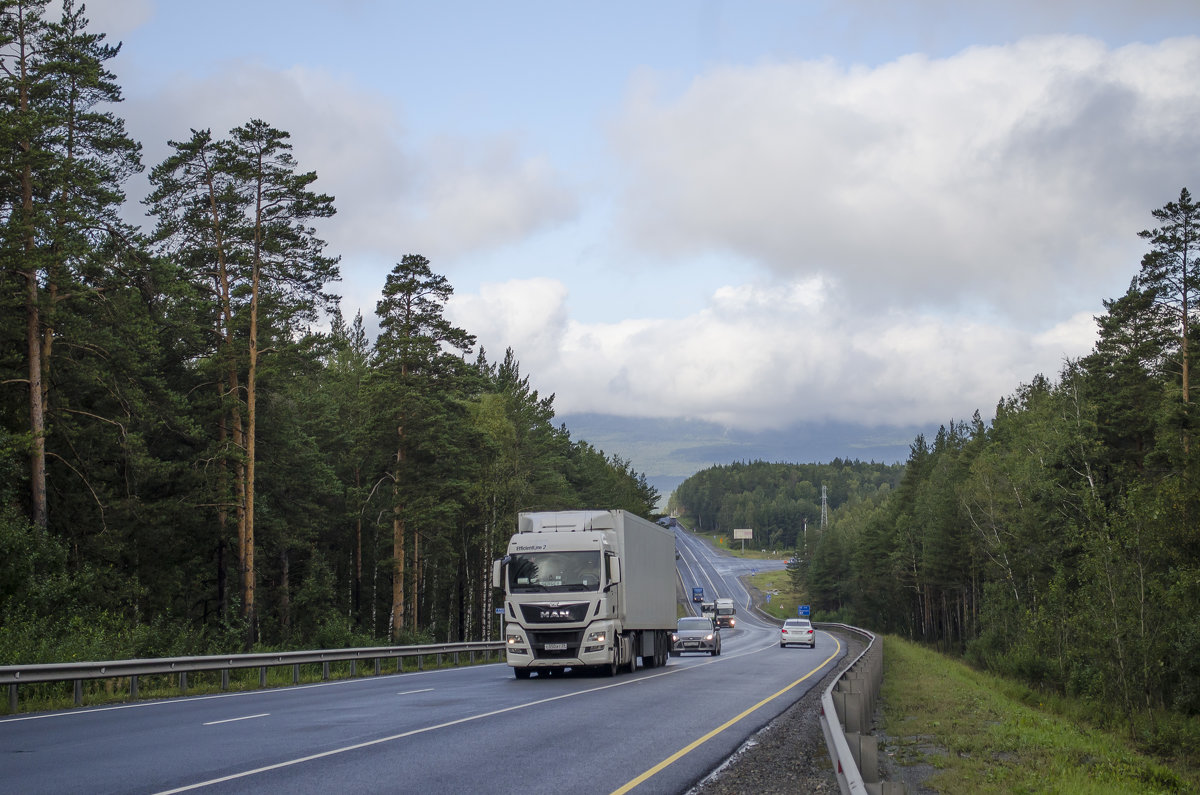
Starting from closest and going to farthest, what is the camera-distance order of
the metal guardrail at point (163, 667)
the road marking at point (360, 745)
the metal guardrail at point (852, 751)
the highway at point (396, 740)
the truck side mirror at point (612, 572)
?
1. the metal guardrail at point (852, 751)
2. the road marking at point (360, 745)
3. the highway at point (396, 740)
4. the metal guardrail at point (163, 667)
5. the truck side mirror at point (612, 572)

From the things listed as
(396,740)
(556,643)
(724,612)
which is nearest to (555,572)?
(556,643)

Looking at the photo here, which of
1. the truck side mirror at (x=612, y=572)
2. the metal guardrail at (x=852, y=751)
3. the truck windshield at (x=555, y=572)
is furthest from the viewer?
the truck side mirror at (x=612, y=572)

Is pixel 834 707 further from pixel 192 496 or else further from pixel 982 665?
pixel 982 665

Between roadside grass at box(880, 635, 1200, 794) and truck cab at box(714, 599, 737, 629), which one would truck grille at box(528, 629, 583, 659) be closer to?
roadside grass at box(880, 635, 1200, 794)

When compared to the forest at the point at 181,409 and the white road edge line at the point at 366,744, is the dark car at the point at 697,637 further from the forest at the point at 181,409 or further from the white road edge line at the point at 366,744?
the white road edge line at the point at 366,744

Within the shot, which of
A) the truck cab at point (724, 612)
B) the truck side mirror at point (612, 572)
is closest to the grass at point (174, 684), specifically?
the truck side mirror at point (612, 572)

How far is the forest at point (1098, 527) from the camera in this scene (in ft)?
82.8

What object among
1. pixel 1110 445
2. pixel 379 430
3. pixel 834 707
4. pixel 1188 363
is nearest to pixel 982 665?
pixel 1110 445

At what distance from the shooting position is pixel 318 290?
117 ft

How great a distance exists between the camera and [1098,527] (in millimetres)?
27156

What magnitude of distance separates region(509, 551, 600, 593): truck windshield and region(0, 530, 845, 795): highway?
2830 millimetres

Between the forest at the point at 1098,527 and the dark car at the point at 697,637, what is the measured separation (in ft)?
40.1

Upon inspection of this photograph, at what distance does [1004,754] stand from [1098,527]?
1682 centimetres

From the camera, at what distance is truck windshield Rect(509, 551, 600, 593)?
24.3 m
